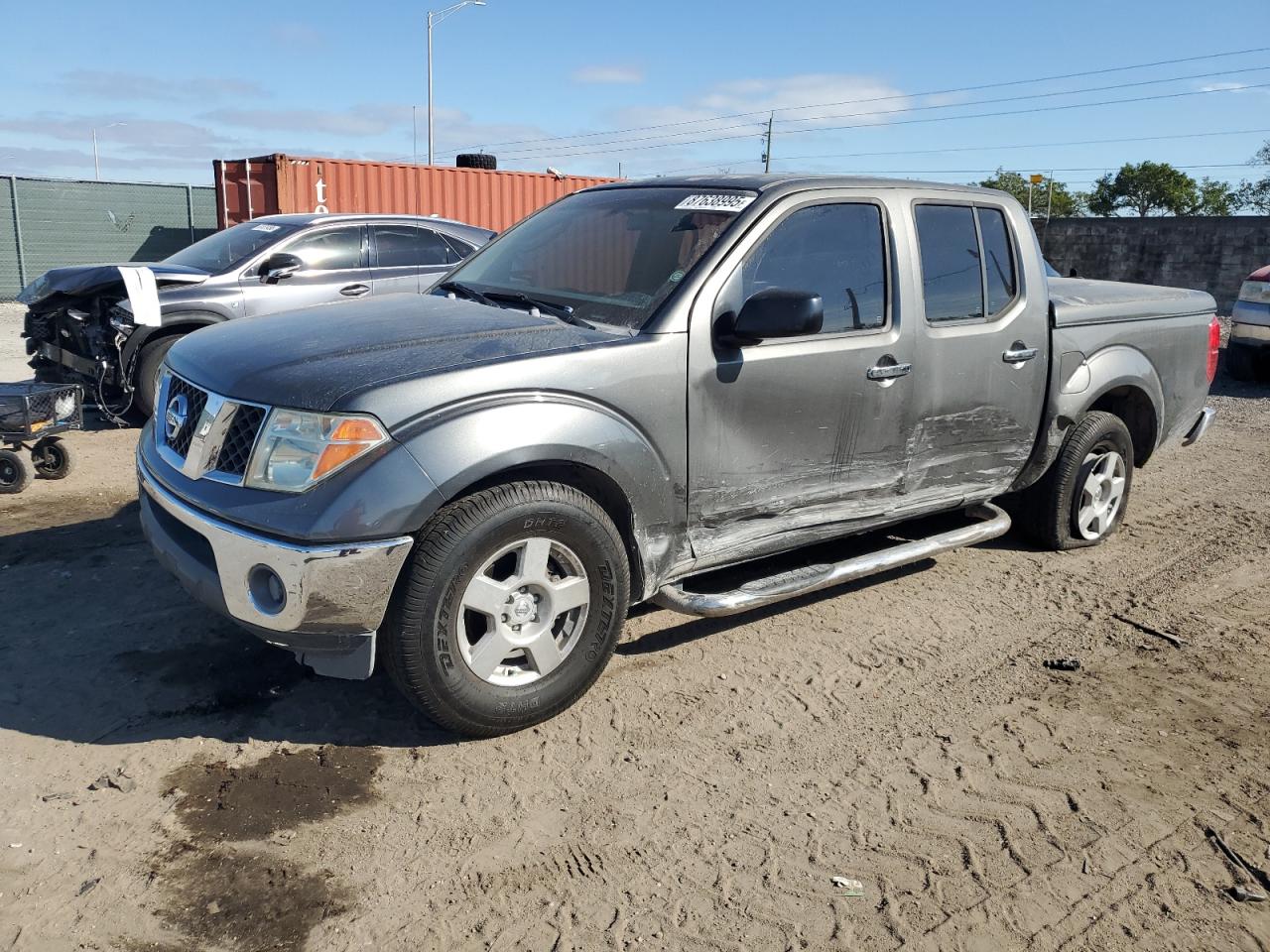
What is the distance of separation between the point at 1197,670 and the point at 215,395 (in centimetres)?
396

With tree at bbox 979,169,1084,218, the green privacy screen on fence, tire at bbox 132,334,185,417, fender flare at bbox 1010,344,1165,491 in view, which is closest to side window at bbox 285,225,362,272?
tire at bbox 132,334,185,417

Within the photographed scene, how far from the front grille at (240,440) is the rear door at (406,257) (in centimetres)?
594

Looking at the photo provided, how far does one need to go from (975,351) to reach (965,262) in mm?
444

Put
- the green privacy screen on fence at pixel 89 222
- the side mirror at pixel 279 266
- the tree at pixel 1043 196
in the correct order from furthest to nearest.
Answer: the tree at pixel 1043 196
the green privacy screen on fence at pixel 89 222
the side mirror at pixel 279 266

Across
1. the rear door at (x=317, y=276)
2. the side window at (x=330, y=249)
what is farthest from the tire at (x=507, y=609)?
the side window at (x=330, y=249)

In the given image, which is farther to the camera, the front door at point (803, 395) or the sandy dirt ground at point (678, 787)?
the front door at point (803, 395)

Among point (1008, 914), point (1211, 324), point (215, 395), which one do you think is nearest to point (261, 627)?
point (215, 395)

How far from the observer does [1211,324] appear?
613 centimetres

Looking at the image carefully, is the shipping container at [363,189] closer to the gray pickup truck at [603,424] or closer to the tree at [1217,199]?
the gray pickup truck at [603,424]

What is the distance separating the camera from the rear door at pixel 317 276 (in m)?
8.58

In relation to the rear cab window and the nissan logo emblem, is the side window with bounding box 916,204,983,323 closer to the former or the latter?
the rear cab window

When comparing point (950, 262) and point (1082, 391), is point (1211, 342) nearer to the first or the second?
point (1082, 391)

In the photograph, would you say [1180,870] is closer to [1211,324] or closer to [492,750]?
[492,750]

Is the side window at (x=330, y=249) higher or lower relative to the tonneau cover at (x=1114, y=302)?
higher
